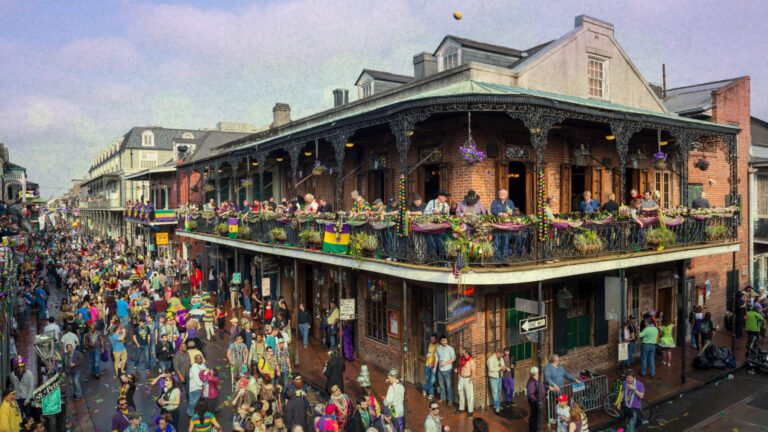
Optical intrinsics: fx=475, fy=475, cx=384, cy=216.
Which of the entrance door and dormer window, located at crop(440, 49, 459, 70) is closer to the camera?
the entrance door

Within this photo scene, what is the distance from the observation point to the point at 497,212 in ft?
34.1

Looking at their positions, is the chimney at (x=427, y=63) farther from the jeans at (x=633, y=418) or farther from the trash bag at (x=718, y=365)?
the trash bag at (x=718, y=365)

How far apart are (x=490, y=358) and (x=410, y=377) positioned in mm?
2871

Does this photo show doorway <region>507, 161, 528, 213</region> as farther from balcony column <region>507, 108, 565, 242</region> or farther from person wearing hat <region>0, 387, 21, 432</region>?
person wearing hat <region>0, 387, 21, 432</region>

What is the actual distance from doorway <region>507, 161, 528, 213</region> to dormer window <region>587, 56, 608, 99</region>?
15.3ft

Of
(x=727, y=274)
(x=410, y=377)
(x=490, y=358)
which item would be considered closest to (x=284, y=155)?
(x=410, y=377)

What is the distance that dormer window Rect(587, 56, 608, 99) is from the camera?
1555cm

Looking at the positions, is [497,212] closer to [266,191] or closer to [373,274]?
[373,274]

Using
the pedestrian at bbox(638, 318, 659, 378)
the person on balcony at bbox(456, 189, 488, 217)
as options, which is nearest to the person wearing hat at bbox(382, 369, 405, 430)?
the person on balcony at bbox(456, 189, 488, 217)

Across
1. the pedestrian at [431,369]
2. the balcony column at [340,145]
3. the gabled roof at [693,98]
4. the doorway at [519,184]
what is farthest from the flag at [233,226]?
the gabled roof at [693,98]

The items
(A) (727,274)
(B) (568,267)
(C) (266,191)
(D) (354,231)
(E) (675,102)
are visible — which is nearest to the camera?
(B) (568,267)

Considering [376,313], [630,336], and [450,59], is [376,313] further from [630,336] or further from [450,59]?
[450,59]

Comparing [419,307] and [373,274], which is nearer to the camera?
[419,307]

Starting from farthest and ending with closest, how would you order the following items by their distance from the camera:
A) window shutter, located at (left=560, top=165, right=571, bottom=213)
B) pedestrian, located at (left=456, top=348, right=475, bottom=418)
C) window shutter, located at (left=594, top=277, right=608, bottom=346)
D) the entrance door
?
window shutter, located at (left=560, top=165, right=571, bottom=213)
window shutter, located at (left=594, top=277, right=608, bottom=346)
the entrance door
pedestrian, located at (left=456, top=348, right=475, bottom=418)
